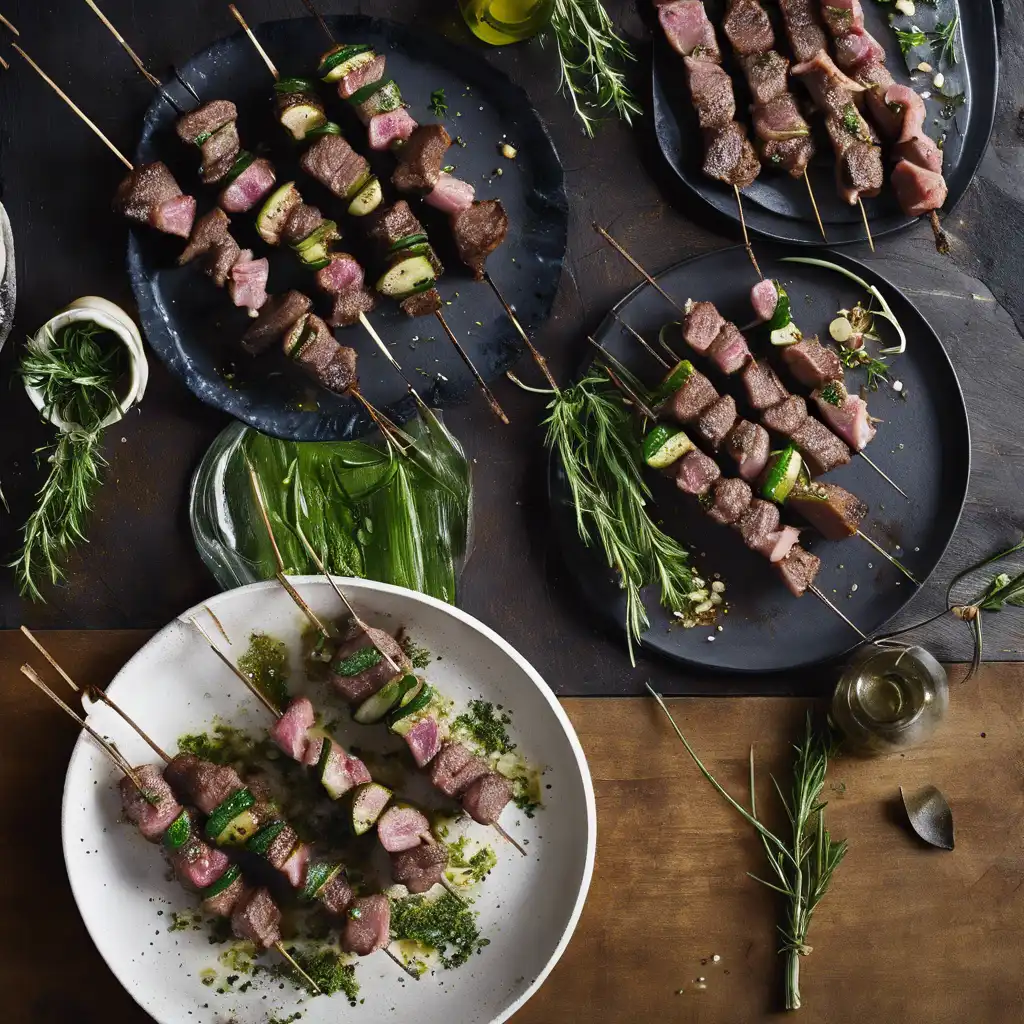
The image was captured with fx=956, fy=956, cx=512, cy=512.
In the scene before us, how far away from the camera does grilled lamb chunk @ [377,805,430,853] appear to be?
3082mm

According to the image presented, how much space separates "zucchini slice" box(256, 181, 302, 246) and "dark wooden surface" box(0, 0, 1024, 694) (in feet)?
1.80

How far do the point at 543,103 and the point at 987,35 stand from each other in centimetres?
157

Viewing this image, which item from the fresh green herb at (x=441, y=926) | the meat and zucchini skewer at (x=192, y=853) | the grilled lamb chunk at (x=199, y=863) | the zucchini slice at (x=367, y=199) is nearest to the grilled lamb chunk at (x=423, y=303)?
the zucchini slice at (x=367, y=199)

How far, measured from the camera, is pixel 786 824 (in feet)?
11.2

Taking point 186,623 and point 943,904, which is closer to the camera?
point 186,623

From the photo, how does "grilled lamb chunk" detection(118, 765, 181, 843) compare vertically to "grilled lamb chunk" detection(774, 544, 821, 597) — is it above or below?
above

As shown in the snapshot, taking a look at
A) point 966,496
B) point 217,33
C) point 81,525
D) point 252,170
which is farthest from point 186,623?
point 966,496

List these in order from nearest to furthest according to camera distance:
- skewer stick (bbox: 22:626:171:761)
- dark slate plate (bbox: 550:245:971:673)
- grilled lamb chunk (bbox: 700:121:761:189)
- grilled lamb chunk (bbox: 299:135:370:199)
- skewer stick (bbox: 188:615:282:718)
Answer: skewer stick (bbox: 22:626:171:761), skewer stick (bbox: 188:615:282:718), grilled lamb chunk (bbox: 299:135:370:199), grilled lamb chunk (bbox: 700:121:761:189), dark slate plate (bbox: 550:245:971:673)

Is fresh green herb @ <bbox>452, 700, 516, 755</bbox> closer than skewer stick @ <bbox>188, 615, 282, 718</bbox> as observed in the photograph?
No

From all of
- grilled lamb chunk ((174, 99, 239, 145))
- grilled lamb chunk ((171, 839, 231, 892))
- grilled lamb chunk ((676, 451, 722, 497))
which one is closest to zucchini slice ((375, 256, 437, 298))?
grilled lamb chunk ((174, 99, 239, 145))

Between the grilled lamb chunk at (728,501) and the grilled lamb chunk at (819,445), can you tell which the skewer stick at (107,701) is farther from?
the grilled lamb chunk at (819,445)

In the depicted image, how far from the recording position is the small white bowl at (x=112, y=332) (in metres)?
3.04

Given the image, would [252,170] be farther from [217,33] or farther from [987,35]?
[987,35]

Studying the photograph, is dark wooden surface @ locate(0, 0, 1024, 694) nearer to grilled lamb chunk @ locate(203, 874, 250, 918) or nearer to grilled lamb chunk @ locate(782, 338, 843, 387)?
grilled lamb chunk @ locate(782, 338, 843, 387)
